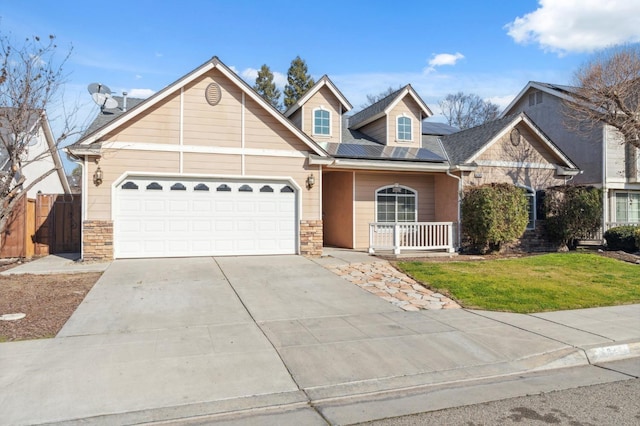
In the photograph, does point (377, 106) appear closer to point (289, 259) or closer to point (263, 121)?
point (263, 121)

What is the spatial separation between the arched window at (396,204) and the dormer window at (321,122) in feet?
10.3

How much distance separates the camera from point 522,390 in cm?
486

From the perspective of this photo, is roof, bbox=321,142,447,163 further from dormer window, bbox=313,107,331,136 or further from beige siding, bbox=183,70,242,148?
beige siding, bbox=183,70,242,148

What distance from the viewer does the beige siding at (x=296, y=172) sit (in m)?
13.8

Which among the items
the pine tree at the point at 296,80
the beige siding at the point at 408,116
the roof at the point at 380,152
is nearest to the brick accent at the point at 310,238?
the roof at the point at 380,152

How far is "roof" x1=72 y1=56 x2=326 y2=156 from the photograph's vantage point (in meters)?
12.2

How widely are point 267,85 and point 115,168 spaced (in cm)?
2918

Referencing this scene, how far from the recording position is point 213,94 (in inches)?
527

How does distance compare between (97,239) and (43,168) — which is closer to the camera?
(97,239)

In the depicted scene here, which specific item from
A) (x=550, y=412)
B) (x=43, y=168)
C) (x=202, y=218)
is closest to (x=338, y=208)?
(x=202, y=218)

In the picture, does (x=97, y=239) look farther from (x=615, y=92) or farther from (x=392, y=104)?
(x=615, y=92)

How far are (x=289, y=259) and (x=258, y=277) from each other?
262cm

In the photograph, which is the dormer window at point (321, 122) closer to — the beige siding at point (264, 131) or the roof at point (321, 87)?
the roof at point (321, 87)

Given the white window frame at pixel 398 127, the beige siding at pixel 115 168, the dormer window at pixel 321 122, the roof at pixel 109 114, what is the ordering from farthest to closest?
the white window frame at pixel 398 127 < the dormer window at pixel 321 122 < the roof at pixel 109 114 < the beige siding at pixel 115 168
